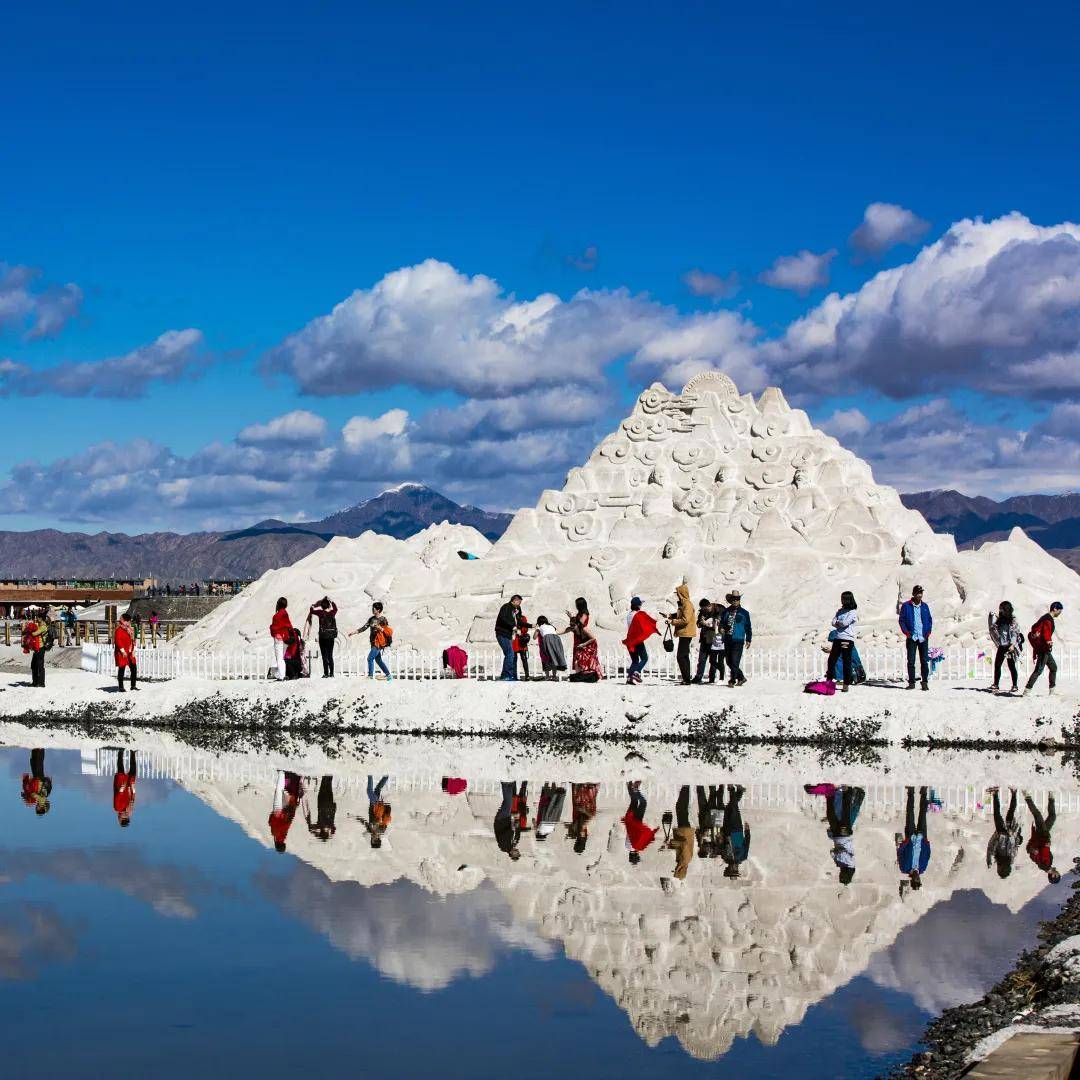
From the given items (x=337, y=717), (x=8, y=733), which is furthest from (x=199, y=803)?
(x=8, y=733)

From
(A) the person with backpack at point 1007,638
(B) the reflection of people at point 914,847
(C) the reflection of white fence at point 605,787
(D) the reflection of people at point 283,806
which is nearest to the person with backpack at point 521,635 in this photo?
(C) the reflection of white fence at point 605,787

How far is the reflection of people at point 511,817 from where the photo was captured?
36.0ft

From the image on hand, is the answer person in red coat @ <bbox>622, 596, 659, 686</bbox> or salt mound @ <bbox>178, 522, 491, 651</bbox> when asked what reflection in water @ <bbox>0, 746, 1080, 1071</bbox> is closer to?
person in red coat @ <bbox>622, 596, 659, 686</bbox>

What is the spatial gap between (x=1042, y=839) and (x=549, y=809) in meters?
4.02

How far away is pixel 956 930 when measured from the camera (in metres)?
8.66

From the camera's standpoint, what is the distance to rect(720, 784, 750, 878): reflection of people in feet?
33.6

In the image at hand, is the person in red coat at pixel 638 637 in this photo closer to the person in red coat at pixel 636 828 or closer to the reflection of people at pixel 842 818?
the reflection of people at pixel 842 818

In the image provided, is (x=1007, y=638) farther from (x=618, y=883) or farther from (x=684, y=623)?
(x=618, y=883)

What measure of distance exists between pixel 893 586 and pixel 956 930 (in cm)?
1781

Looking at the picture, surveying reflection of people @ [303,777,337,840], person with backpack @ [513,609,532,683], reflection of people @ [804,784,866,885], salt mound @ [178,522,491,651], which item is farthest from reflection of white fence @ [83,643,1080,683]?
reflection of people @ [303,777,337,840]

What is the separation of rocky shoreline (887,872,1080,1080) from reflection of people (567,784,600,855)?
377 cm

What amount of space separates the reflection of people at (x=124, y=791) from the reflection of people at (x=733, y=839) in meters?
4.84

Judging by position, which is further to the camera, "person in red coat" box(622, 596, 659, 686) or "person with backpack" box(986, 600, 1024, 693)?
"person in red coat" box(622, 596, 659, 686)

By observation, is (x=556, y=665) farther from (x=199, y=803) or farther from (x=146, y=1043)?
(x=146, y=1043)
